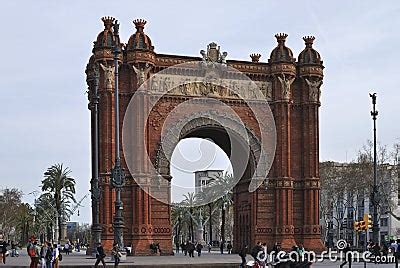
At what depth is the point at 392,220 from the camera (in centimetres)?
10731

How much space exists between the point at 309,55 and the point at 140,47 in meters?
12.7

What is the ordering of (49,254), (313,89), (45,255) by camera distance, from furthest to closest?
(313,89) → (45,255) → (49,254)

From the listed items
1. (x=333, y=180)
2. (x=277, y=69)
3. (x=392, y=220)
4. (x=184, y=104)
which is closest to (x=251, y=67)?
(x=277, y=69)

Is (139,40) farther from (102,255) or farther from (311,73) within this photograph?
(102,255)

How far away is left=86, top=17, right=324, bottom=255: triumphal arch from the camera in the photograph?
154ft

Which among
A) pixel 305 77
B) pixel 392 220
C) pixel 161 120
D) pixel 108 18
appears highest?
pixel 108 18

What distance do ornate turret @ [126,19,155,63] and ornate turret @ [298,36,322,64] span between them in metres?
11.3

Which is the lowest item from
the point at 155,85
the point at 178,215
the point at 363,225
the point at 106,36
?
the point at 178,215

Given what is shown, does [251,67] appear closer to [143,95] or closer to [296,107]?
[296,107]

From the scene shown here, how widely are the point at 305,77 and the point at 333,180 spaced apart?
37530 millimetres

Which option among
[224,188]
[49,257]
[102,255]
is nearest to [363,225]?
[102,255]

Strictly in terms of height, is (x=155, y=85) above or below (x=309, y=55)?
below

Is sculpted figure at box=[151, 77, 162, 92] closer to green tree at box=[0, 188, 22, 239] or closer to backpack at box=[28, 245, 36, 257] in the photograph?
backpack at box=[28, 245, 36, 257]

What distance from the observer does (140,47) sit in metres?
47.3
